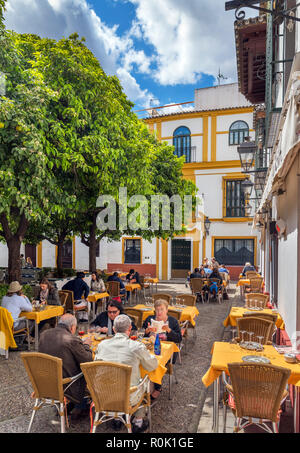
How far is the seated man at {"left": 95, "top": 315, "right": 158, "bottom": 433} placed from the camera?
3471 millimetres

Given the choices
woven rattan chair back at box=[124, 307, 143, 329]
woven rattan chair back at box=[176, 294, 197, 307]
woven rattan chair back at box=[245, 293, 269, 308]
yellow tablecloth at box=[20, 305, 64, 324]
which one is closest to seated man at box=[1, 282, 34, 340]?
yellow tablecloth at box=[20, 305, 64, 324]

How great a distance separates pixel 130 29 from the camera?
→ 908 centimetres

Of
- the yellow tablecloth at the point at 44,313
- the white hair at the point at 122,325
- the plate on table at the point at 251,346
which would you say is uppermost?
the white hair at the point at 122,325

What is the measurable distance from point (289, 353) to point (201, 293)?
28.0ft

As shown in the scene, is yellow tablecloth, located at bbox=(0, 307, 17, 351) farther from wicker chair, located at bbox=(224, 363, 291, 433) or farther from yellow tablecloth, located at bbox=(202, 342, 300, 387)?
wicker chair, located at bbox=(224, 363, 291, 433)

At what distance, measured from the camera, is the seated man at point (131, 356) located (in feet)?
11.4

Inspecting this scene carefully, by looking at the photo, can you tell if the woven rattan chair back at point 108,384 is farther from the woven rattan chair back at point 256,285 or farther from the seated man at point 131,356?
the woven rattan chair back at point 256,285

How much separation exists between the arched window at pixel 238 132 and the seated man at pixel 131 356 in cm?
1873

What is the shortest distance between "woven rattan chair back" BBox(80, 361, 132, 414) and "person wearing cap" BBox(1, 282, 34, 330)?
368 centimetres

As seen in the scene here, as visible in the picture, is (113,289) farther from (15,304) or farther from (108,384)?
(108,384)

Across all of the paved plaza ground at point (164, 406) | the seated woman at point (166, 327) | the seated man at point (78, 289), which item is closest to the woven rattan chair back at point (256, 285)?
the paved plaza ground at point (164, 406)

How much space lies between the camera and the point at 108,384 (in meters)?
3.20

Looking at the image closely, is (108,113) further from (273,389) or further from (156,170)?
(273,389)

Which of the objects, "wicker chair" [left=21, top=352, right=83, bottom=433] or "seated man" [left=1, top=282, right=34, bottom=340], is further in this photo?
"seated man" [left=1, top=282, right=34, bottom=340]
